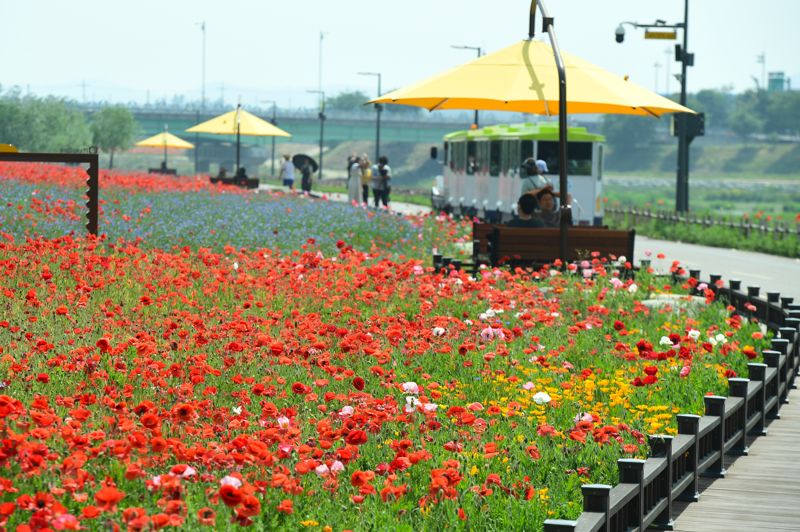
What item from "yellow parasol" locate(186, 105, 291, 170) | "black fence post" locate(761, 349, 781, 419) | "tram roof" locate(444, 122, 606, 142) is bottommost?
"black fence post" locate(761, 349, 781, 419)

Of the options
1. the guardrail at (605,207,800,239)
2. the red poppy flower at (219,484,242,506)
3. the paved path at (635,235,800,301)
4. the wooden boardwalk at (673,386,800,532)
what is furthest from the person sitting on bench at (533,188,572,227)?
the guardrail at (605,207,800,239)

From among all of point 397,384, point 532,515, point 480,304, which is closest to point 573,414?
point 397,384

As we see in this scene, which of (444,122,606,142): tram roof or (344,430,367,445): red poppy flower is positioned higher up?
(444,122,606,142): tram roof

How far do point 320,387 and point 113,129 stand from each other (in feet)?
355

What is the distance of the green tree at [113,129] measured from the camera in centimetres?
11394

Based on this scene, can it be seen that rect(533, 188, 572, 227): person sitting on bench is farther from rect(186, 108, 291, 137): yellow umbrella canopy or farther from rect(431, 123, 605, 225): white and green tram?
rect(186, 108, 291, 137): yellow umbrella canopy

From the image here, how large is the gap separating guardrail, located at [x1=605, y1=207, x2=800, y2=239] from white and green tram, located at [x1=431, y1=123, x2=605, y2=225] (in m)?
4.40

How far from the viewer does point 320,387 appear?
8.84m

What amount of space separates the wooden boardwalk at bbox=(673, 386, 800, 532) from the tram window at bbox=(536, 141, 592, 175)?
22.0 m

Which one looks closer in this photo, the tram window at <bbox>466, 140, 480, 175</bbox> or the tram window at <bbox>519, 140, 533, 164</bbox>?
the tram window at <bbox>519, 140, 533, 164</bbox>

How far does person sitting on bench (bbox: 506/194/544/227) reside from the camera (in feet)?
61.1

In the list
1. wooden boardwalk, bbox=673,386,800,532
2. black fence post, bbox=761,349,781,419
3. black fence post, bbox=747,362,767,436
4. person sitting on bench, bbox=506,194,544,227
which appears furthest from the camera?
person sitting on bench, bbox=506,194,544,227

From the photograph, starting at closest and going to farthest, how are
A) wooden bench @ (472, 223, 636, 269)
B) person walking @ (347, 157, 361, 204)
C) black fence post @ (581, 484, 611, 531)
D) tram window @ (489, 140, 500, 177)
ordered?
black fence post @ (581, 484, 611, 531)
wooden bench @ (472, 223, 636, 269)
tram window @ (489, 140, 500, 177)
person walking @ (347, 157, 361, 204)

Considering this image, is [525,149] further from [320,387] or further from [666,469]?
[666,469]
